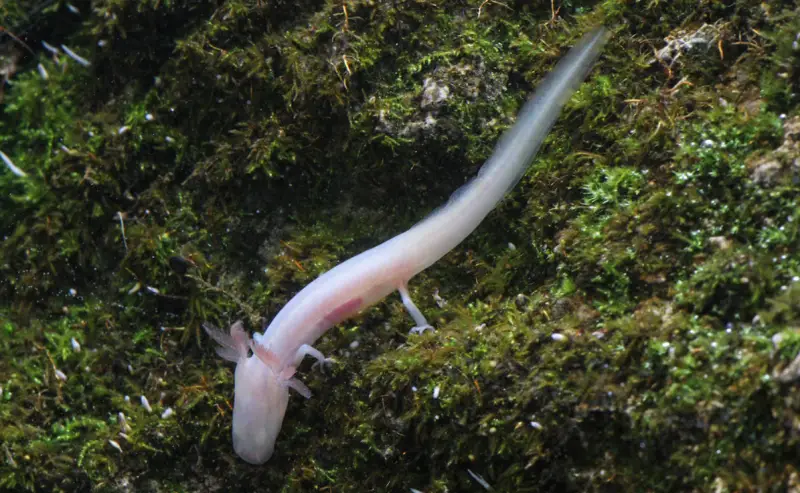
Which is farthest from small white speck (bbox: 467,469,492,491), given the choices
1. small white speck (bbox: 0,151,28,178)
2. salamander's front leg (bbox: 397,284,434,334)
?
small white speck (bbox: 0,151,28,178)

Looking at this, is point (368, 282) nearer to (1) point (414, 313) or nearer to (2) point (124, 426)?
(1) point (414, 313)

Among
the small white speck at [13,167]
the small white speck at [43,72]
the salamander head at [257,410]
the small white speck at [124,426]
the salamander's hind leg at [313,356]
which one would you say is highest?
the small white speck at [43,72]

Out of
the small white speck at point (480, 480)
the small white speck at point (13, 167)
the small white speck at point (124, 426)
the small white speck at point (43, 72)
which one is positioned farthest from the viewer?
the small white speck at point (43, 72)

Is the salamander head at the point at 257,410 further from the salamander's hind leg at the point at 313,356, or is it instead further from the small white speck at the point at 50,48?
the small white speck at the point at 50,48

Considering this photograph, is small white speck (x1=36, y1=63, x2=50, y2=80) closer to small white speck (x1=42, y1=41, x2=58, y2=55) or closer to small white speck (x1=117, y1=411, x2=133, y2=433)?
small white speck (x1=42, y1=41, x2=58, y2=55)

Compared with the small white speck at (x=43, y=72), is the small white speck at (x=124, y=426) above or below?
below

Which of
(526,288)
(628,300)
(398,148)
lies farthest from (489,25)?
(628,300)

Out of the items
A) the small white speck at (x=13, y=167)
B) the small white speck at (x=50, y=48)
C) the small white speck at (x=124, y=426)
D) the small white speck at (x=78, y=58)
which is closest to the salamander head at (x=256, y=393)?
the small white speck at (x=124, y=426)
